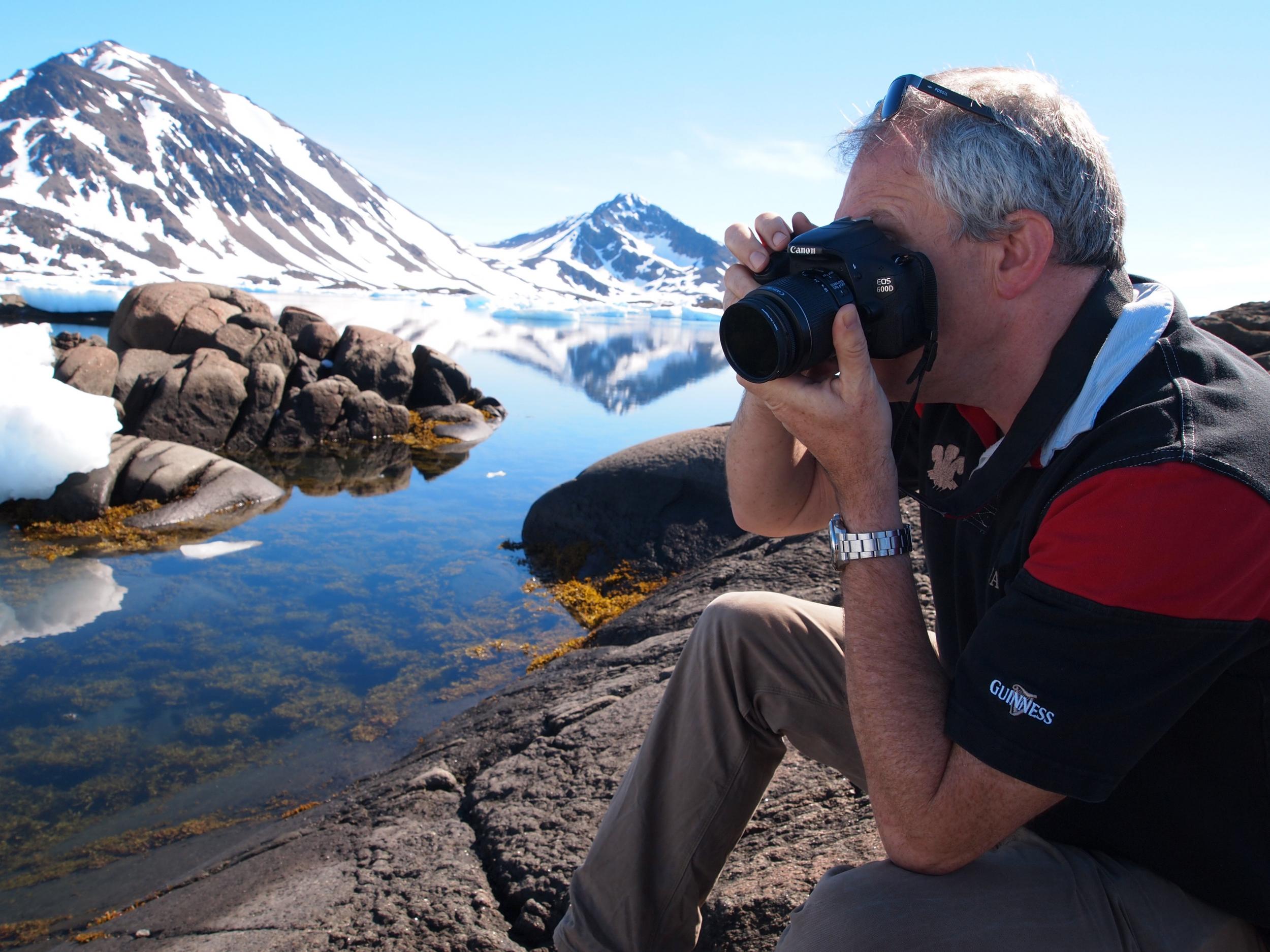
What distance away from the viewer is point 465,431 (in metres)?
10.6

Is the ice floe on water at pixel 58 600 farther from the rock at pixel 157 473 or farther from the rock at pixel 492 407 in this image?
the rock at pixel 492 407

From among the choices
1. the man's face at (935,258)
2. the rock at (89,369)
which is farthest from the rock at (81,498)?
the man's face at (935,258)

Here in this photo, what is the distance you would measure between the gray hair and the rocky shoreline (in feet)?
4.26

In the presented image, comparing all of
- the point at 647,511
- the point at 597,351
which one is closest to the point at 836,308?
the point at 647,511

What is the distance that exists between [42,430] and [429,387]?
6051 millimetres

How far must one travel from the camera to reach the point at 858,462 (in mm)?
1286

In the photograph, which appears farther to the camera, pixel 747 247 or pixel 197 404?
pixel 197 404

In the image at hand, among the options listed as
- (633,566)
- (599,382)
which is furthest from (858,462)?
(599,382)

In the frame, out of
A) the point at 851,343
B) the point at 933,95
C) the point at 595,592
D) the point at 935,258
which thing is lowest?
the point at 595,592

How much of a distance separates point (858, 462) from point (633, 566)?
436 cm

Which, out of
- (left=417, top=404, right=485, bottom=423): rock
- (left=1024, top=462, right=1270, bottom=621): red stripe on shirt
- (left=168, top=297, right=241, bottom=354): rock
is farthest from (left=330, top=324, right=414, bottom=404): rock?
(left=1024, top=462, right=1270, bottom=621): red stripe on shirt

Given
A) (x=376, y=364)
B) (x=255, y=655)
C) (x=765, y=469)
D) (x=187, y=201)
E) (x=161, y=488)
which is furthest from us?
(x=187, y=201)

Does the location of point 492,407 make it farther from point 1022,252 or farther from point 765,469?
point 1022,252

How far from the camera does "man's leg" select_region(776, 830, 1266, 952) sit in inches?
39.6
